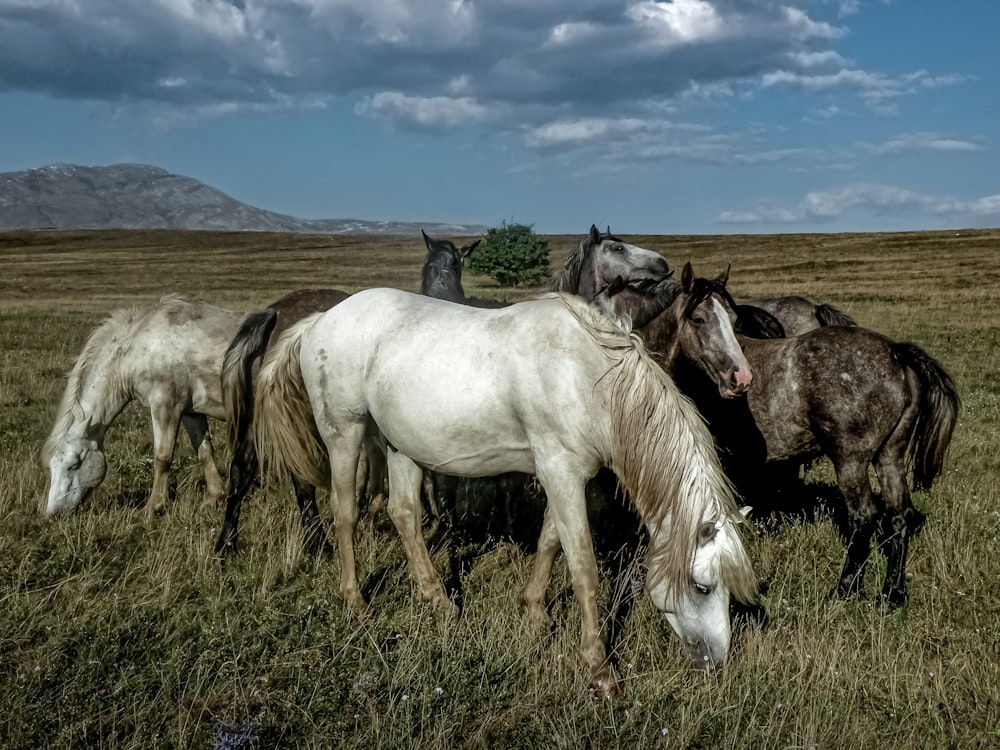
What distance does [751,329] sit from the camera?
7.77 meters

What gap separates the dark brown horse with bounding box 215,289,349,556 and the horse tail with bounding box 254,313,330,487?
509mm

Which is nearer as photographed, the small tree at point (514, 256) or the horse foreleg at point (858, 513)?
the horse foreleg at point (858, 513)

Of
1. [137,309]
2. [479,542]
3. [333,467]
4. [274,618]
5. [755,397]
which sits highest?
[137,309]

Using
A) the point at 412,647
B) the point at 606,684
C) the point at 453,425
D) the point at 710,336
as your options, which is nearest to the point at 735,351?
the point at 710,336

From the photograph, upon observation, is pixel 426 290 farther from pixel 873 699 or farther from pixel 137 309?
pixel 873 699

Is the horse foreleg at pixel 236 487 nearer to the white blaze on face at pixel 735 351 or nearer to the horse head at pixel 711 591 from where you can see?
the horse head at pixel 711 591

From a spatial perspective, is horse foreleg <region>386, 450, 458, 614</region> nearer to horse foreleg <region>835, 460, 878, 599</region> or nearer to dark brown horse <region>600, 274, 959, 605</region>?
dark brown horse <region>600, 274, 959, 605</region>

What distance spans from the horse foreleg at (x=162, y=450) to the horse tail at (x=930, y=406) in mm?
5881

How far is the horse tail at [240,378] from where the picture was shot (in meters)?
6.03

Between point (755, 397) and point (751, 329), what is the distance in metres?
2.17

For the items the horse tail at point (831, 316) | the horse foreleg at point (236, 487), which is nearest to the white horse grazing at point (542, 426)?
the horse foreleg at point (236, 487)

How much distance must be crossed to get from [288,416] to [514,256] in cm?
5274

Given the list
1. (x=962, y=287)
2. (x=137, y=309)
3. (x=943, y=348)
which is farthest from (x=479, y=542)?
(x=962, y=287)

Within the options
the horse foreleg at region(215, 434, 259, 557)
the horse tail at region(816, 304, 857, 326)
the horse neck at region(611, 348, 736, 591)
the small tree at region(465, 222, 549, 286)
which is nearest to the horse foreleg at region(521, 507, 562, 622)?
the horse neck at region(611, 348, 736, 591)
